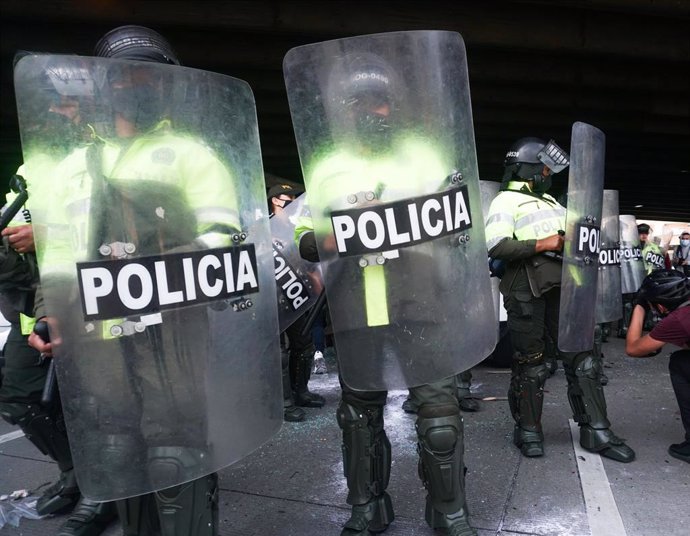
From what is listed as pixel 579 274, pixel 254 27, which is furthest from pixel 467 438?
pixel 254 27

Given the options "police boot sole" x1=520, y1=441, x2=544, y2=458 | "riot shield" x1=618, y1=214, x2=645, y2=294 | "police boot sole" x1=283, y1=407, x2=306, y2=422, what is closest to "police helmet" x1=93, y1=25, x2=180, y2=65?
"police boot sole" x1=520, y1=441, x2=544, y2=458

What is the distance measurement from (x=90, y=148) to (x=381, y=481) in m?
1.70

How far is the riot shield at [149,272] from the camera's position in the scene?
4.79 feet

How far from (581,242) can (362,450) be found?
5.40ft

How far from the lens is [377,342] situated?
1.96 metres

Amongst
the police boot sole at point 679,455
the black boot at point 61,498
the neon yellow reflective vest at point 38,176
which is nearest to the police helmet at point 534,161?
the police boot sole at point 679,455

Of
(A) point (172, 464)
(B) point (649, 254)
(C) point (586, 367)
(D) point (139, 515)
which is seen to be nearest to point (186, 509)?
(A) point (172, 464)

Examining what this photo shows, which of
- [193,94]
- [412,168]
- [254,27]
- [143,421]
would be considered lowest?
[143,421]

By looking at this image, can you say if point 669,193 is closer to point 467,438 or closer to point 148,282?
point 467,438

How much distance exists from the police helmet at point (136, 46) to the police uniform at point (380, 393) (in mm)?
630

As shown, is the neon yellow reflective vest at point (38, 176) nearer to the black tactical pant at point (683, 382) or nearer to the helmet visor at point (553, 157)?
the helmet visor at point (553, 157)

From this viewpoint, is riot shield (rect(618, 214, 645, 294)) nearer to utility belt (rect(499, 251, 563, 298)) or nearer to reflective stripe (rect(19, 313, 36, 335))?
utility belt (rect(499, 251, 563, 298))

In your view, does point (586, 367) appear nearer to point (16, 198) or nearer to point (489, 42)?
point (16, 198)

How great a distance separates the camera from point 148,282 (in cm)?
152
